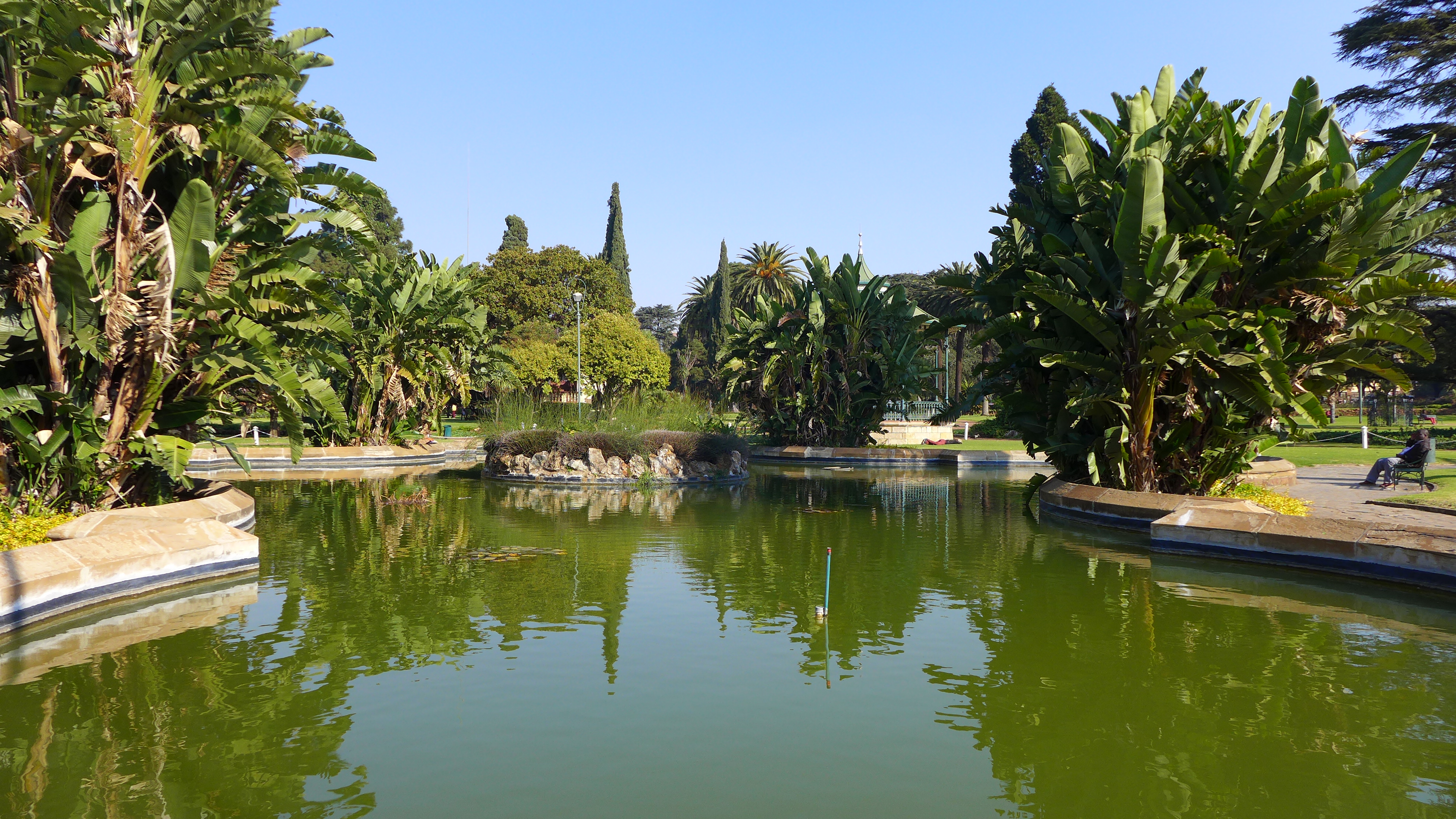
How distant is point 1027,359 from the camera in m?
18.0

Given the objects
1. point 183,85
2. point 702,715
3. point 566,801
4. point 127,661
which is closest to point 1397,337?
point 702,715

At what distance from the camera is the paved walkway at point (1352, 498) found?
13.3 metres

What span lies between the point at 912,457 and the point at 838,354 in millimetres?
4630

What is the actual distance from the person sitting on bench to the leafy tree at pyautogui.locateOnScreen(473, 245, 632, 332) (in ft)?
156

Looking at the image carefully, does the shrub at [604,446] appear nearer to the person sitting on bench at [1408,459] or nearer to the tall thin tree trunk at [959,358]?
the person sitting on bench at [1408,459]

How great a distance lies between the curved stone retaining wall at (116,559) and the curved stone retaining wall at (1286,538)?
12204mm

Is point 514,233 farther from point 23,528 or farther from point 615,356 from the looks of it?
point 23,528

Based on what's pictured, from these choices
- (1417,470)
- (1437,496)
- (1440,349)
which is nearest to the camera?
(1437,496)

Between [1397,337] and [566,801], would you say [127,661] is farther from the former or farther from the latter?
[1397,337]

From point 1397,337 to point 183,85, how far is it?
16988mm

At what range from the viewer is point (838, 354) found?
34.0 metres

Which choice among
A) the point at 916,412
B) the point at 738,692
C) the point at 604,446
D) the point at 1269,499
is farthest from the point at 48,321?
the point at 916,412

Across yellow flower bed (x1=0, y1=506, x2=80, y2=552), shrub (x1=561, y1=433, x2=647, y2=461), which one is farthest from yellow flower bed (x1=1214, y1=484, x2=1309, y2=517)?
yellow flower bed (x1=0, y1=506, x2=80, y2=552)

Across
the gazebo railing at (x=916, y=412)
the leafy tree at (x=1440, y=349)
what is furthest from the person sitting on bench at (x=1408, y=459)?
the gazebo railing at (x=916, y=412)
